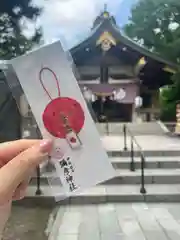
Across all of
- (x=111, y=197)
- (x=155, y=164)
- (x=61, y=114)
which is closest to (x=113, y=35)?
(x=155, y=164)

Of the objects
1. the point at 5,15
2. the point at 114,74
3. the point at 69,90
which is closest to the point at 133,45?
the point at 114,74

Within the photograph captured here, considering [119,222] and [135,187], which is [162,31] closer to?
[135,187]

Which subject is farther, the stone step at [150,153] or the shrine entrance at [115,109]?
the shrine entrance at [115,109]

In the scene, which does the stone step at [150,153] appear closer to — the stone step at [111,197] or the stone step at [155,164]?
the stone step at [155,164]

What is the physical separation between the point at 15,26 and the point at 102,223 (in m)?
2.55

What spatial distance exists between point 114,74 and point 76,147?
943 cm

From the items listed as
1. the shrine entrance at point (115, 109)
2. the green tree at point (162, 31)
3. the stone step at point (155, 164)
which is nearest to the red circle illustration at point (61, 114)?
the stone step at point (155, 164)

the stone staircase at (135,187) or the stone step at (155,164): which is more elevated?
the stone step at (155,164)

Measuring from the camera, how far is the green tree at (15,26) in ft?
12.0

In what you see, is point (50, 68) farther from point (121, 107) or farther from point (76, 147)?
point (121, 107)

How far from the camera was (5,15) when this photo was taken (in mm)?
3857

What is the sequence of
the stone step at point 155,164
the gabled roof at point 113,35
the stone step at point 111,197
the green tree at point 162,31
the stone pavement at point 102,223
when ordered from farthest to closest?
the gabled roof at point 113,35 < the green tree at point 162,31 < the stone step at point 155,164 < the stone step at point 111,197 < the stone pavement at point 102,223

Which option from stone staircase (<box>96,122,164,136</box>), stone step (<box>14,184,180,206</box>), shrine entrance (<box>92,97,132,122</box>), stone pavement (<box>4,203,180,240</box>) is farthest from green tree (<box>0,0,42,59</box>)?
shrine entrance (<box>92,97,132,122</box>)

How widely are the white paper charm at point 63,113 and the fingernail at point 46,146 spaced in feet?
0.04
